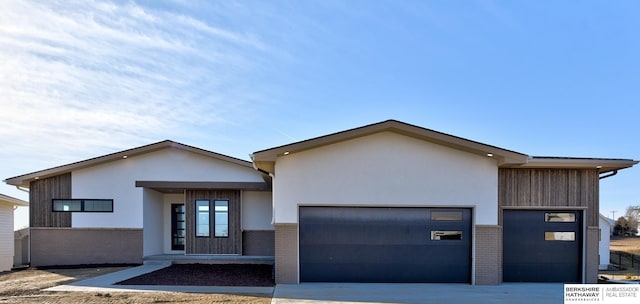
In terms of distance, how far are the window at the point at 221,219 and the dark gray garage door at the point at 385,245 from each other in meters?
5.48

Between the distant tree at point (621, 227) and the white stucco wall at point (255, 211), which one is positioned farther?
the distant tree at point (621, 227)

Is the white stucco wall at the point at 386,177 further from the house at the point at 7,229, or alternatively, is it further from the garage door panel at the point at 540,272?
the house at the point at 7,229

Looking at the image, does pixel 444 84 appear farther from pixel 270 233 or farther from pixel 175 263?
pixel 175 263

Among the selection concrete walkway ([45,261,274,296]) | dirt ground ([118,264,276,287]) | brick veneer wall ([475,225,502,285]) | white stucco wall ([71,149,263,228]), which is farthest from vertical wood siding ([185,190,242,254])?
brick veneer wall ([475,225,502,285])

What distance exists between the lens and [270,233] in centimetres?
1455

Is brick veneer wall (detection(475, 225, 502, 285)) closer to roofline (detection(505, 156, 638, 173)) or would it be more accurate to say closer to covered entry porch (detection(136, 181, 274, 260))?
roofline (detection(505, 156, 638, 173))

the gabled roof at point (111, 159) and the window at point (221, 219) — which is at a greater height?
the gabled roof at point (111, 159)

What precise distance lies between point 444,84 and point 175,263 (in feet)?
41.1

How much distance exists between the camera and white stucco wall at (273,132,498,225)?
10.0 metres

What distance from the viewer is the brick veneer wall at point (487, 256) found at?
10023 millimetres

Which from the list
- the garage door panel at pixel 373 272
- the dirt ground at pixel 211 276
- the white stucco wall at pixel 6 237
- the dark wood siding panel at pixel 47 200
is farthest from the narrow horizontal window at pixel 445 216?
the white stucco wall at pixel 6 237

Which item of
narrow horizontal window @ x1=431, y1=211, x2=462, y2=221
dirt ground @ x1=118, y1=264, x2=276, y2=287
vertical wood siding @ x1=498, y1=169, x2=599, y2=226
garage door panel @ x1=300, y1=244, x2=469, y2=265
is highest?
vertical wood siding @ x1=498, y1=169, x2=599, y2=226

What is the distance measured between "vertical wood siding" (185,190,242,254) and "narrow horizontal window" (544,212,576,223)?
10369 mm

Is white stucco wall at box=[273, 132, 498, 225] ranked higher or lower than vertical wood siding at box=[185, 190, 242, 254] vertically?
higher
